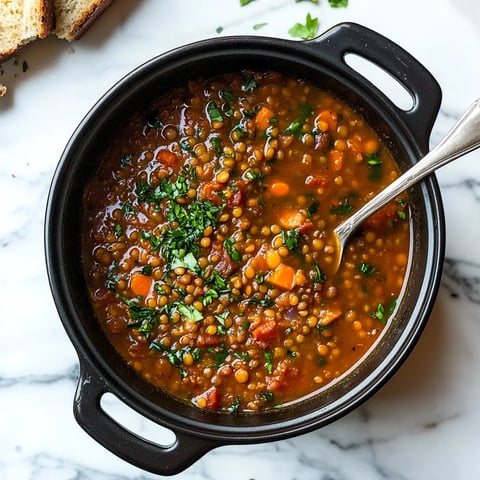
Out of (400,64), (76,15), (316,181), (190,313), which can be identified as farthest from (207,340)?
(76,15)

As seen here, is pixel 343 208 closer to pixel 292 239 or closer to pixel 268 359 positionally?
pixel 292 239

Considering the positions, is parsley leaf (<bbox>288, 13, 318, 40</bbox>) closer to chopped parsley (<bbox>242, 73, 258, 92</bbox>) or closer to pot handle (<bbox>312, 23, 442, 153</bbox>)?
chopped parsley (<bbox>242, 73, 258, 92</bbox>)

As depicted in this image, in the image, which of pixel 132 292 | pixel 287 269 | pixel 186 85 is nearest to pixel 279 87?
pixel 186 85

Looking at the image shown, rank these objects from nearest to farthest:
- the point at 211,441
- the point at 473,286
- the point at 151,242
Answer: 1. the point at 211,441
2. the point at 151,242
3. the point at 473,286

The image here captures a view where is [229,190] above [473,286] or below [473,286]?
above

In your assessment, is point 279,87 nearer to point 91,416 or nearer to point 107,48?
point 107,48

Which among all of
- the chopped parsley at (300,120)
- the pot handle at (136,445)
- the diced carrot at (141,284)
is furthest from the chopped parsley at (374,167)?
the pot handle at (136,445)
